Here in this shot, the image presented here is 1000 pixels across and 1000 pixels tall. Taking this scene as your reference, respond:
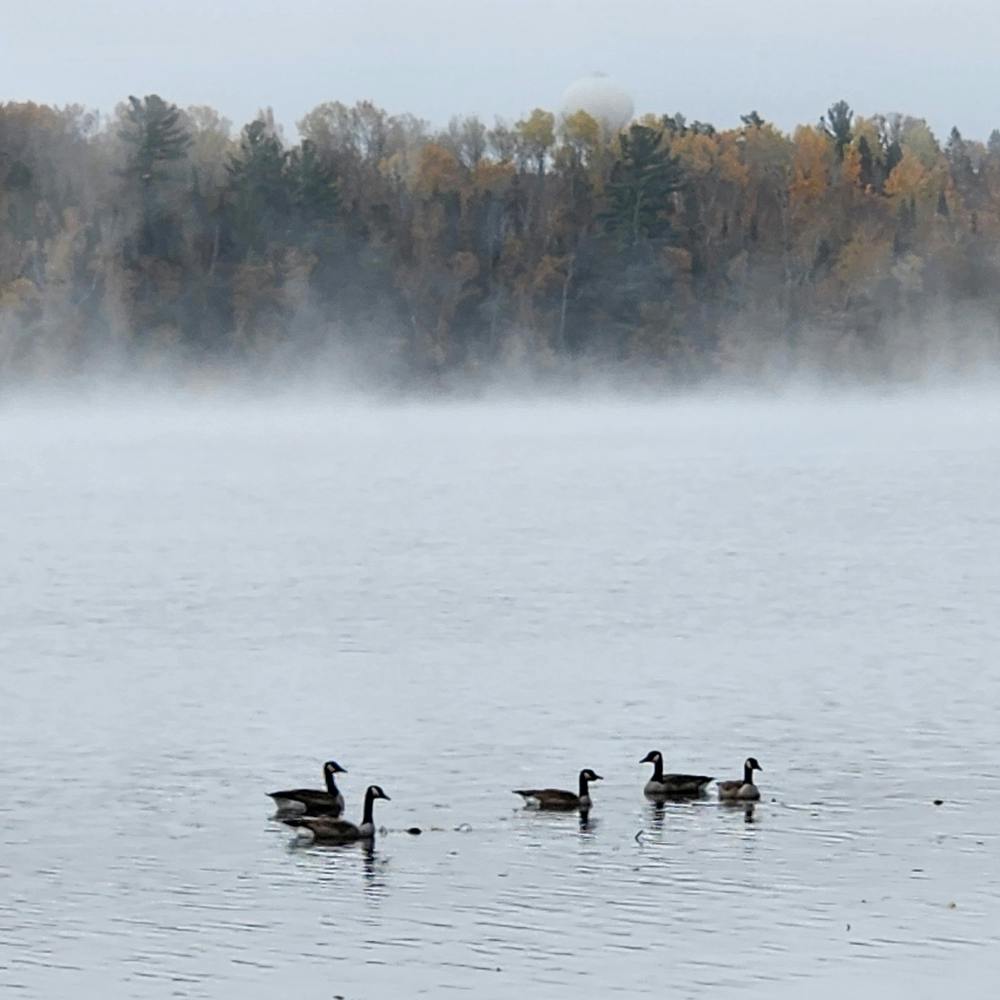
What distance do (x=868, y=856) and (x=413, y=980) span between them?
407 centimetres

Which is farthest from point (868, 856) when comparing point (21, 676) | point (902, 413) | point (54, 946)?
point (902, 413)

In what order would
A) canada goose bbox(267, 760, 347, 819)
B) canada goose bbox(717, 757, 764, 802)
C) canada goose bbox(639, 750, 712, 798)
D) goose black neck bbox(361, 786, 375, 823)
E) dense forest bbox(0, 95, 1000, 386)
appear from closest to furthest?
goose black neck bbox(361, 786, 375, 823)
canada goose bbox(267, 760, 347, 819)
canada goose bbox(717, 757, 764, 802)
canada goose bbox(639, 750, 712, 798)
dense forest bbox(0, 95, 1000, 386)

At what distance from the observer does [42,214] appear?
346 feet

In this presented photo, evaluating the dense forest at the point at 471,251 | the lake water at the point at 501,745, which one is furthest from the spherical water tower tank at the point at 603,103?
the lake water at the point at 501,745

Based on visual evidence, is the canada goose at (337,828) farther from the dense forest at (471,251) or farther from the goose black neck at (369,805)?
the dense forest at (471,251)

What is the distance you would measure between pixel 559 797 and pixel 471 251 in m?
97.5

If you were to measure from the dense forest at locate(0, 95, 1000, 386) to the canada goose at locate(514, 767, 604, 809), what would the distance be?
281 ft

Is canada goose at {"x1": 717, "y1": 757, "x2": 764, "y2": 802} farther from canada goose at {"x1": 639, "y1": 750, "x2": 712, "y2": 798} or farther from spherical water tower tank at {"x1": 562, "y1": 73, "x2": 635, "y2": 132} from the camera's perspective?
spherical water tower tank at {"x1": 562, "y1": 73, "x2": 635, "y2": 132}

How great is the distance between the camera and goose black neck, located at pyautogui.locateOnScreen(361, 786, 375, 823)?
17.3 meters

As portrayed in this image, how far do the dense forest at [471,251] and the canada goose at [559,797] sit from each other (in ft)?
281

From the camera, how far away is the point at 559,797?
17.9 metres

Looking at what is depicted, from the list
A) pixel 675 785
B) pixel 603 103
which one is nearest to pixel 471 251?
pixel 603 103

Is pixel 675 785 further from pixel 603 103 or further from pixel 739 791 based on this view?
pixel 603 103

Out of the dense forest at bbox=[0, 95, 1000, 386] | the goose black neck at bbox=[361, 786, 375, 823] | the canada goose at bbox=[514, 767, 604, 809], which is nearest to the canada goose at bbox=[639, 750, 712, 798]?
the canada goose at bbox=[514, 767, 604, 809]
